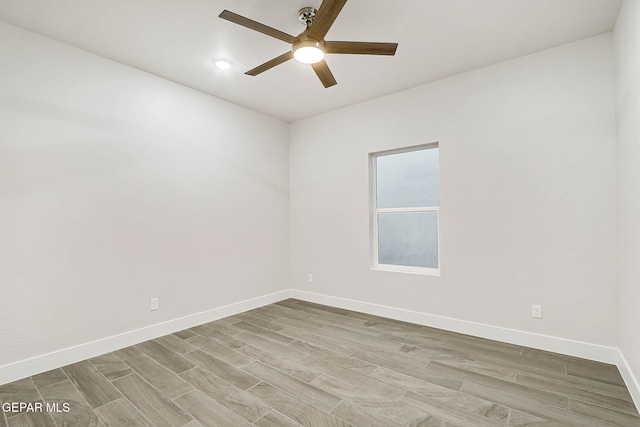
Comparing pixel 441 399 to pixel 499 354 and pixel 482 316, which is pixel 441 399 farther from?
pixel 482 316

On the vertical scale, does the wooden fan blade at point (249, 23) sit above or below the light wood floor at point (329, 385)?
above

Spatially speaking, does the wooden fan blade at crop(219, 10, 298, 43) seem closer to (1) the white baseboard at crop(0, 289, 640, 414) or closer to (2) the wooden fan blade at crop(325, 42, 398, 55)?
(2) the wooden fan blade at crop(325, 42, 398, 55)

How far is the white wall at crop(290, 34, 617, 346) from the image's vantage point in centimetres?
259

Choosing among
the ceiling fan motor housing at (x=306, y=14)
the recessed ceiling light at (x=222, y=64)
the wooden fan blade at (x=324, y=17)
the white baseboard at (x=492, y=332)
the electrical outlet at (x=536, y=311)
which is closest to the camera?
the wooden fan blade at (x=324, y=17)

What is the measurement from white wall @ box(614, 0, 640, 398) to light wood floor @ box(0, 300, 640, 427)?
42cm

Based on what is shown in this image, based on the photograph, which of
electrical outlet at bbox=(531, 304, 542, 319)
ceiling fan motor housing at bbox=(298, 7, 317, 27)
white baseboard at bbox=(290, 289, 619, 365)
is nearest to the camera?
ceiling fan motor housing at bbox=(298, 7, 317, 27)

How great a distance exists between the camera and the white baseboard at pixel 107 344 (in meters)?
2.36

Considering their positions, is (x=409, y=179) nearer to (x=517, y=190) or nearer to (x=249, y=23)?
(x=517, y=190)

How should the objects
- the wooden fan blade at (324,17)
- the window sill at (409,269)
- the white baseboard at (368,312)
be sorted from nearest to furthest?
the wooden fan blade at (324,17) → the white baseboard at (368,312) → the window sill at (409,269)

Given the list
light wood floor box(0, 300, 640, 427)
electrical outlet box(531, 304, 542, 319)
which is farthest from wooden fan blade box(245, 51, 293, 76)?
electrical outlet box(531, 304, 542, 319)

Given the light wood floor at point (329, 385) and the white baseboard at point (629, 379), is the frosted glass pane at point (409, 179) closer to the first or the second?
the light wood floor at point (329, 385)

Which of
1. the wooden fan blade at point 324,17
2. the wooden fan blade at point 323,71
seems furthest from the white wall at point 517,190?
the wooden fan blade at point 324,17

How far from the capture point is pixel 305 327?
345 cm

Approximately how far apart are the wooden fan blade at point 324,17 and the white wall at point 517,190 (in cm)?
193
